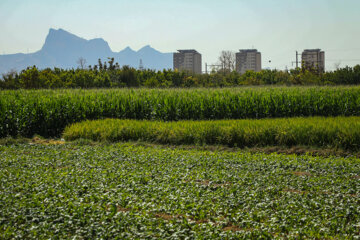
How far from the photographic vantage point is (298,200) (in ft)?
19.7

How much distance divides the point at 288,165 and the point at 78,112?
1027 cm

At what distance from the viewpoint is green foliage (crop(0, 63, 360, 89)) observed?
1297 inches

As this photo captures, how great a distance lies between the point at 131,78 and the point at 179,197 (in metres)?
30.9

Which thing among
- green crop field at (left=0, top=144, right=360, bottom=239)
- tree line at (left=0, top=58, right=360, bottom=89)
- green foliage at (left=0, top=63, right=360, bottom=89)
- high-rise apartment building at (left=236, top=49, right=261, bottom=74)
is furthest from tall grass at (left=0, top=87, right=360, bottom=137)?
high-rise apartment building at (left=236, top=49, right=261, bottom=74)

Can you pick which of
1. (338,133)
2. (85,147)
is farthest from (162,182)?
(338,133)

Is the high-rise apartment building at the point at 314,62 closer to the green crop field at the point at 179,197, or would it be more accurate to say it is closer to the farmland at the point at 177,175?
the farmland at the point at 177,175

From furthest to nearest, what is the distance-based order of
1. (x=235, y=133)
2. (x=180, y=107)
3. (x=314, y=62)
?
(x=314, y=62) < (x=180, y=107) < (x=235, y=133)

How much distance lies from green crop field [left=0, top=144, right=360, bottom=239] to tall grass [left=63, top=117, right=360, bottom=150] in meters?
1.68

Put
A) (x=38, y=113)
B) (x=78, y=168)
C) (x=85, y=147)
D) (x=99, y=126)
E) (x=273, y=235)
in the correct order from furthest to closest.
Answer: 1. (x=38, y=113)
2. (x=99, y=126)
3. (x=85, y=147)
4. (x=78, y=168)
5. (x=273, y=235)

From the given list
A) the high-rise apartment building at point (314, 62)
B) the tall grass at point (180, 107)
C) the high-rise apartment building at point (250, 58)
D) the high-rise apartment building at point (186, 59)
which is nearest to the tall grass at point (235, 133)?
the tall grass at point (180, 107)

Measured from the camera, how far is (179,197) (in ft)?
20.2

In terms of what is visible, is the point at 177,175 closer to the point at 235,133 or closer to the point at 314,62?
the point at 235,133

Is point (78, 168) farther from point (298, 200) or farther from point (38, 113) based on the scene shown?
point (38, 113)

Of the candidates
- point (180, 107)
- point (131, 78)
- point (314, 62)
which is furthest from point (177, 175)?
point (314, 62)
